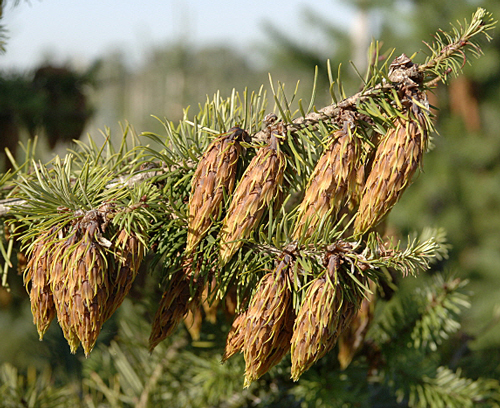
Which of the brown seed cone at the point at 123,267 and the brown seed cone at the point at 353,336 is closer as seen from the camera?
the brown seed cone at the point at 123,267

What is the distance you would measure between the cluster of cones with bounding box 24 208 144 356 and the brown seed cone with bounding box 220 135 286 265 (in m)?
0.08

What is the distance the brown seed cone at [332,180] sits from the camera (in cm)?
39

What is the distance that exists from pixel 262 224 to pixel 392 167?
0.41 ft

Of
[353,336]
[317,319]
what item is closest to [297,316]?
[317,319]

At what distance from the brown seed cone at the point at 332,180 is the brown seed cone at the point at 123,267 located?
0.15 m

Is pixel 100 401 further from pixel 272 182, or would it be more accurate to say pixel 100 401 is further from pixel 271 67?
pixel 271 67

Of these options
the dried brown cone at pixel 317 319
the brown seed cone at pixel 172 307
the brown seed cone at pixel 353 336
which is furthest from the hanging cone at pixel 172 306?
the brown seed cone at pixel 353 336

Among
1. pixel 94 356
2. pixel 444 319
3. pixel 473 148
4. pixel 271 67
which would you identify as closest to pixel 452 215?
pixel 473 148

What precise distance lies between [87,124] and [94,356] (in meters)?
0.55

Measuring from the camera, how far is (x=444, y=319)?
669 mm

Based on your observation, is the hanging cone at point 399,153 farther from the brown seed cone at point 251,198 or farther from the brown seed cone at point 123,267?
the brown seed cone at point 123,267

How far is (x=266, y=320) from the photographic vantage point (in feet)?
1.26

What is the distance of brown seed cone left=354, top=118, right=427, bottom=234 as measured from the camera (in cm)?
38

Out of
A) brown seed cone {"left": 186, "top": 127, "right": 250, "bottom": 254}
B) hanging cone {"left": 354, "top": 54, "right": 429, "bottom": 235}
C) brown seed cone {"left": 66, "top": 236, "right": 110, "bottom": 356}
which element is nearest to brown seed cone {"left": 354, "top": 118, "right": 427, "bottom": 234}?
hanging cone {"left": 354, "top": 54, "right": 429, "bottom": 235}
